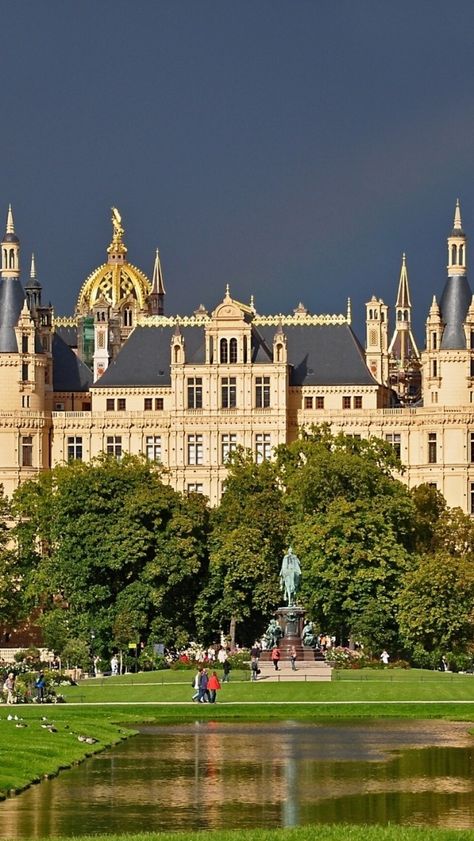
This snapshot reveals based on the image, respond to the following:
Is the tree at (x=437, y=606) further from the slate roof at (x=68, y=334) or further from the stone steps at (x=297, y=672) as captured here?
the slate roof at (x=68, y=334)

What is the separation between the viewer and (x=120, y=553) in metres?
132

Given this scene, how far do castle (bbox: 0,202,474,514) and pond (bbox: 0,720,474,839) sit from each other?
9011 centimetres

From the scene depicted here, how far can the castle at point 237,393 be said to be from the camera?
166 metres

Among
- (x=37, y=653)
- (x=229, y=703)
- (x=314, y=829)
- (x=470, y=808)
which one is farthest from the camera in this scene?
(x=37, y=653)

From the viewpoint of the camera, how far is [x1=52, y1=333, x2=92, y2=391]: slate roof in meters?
176

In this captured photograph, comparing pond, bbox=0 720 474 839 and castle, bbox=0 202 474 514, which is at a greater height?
castle, bbox=0 202 474 514

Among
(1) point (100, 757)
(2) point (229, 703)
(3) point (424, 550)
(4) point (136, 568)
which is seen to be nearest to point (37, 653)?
(4) point (136, 568)

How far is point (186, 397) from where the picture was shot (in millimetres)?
168625

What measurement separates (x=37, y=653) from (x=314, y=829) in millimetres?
76196

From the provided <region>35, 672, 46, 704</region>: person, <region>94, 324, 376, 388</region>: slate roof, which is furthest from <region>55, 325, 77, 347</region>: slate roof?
<region>35, 672, 46, 704</region>: person

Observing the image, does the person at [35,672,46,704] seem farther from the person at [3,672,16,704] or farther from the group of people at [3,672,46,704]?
the person at [3,672,16,704]

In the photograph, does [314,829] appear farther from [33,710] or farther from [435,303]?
[435,303]

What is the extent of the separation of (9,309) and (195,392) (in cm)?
1407

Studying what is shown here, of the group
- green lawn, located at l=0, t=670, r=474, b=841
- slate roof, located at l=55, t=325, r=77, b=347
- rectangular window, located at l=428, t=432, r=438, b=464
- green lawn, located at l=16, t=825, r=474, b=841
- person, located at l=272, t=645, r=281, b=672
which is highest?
slate roof, located at l=55, t=325, r=77, b=347
